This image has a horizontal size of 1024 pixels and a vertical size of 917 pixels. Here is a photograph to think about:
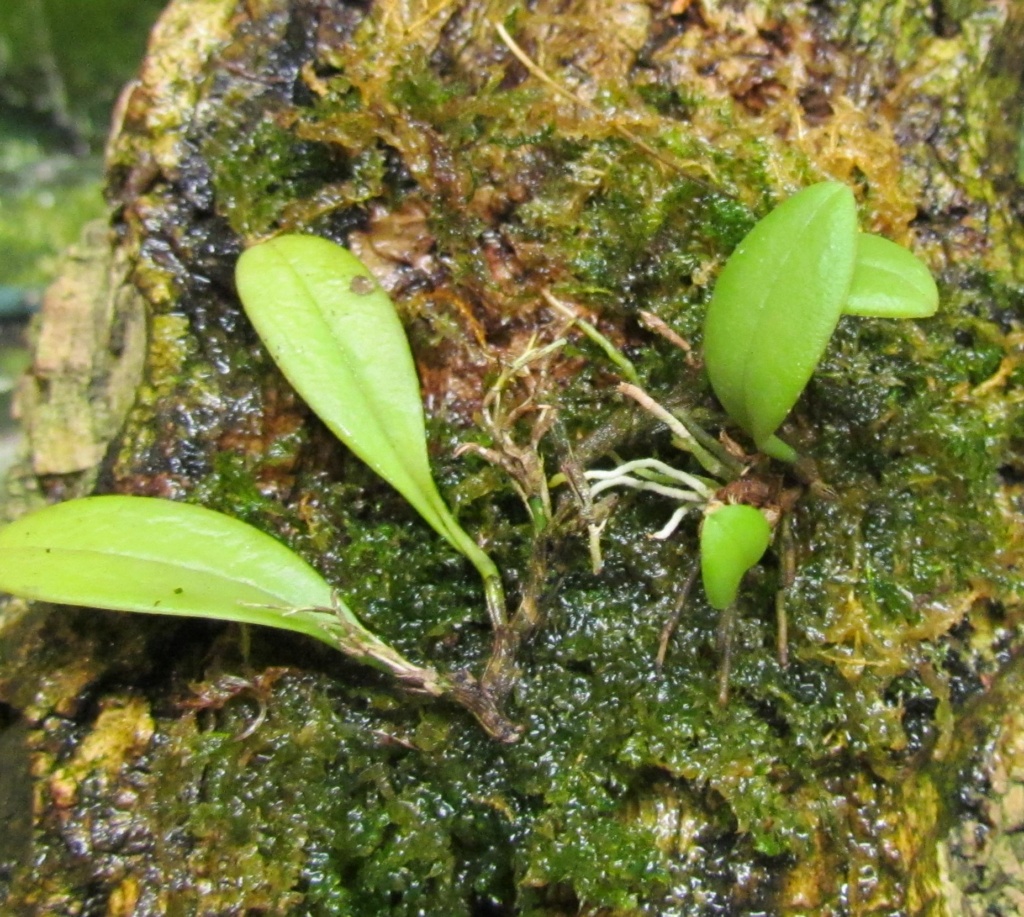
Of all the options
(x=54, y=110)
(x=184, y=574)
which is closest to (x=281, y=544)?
(x=184, y=574)

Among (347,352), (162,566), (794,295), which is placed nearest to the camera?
(794,295)

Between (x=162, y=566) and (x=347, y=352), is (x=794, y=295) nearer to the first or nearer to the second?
(x=347, y=352)

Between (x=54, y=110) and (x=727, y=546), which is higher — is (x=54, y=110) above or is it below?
below

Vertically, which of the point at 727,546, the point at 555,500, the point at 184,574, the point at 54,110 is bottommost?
the point at 54,110

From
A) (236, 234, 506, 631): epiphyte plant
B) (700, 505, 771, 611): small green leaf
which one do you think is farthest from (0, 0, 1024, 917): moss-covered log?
(700, 505, 771, 611): small green leaf

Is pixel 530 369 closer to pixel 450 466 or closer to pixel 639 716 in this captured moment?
pixel 450 466

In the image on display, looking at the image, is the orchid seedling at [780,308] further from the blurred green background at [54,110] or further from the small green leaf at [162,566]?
the blurred green background at [54,110]
